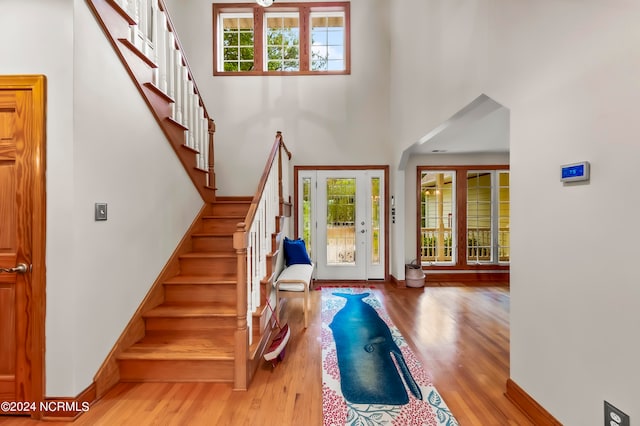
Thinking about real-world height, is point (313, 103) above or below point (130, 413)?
above

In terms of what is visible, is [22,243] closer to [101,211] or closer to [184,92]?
[101,211]

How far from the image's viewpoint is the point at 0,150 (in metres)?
1.86

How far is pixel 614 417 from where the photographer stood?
4.17ft

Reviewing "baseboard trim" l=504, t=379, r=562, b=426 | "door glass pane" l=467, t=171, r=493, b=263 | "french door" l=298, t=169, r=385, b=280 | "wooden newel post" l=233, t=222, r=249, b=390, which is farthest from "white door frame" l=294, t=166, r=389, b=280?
"baseboard trim" l=504, t=379, r=562, b=426

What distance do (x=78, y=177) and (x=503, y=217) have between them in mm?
6077

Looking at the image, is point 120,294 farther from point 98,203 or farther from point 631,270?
point 631,270

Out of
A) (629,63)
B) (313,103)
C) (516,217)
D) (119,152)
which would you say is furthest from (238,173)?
(629,63)

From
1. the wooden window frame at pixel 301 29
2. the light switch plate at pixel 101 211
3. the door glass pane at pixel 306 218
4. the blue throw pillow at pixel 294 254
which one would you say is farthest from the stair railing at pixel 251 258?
the wooden window frame at pixel 301 29

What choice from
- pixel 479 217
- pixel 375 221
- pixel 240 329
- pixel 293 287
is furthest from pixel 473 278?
pixel 240 329

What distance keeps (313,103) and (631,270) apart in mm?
4649

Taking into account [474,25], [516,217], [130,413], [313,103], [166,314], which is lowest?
[130,413]

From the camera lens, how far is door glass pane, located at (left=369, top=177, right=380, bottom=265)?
17.0ft

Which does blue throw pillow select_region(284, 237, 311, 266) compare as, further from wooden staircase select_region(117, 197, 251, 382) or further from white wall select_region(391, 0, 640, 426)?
white wall select_region(391, 0, 640, 426)

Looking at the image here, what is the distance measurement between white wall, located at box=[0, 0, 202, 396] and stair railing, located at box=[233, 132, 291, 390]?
3.08ft
